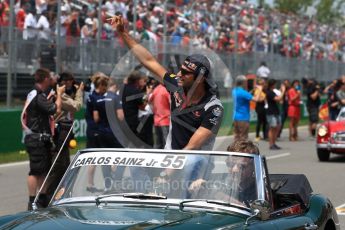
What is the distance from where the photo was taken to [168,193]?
6.36 meters

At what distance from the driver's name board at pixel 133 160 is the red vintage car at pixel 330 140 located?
1326 centimetres

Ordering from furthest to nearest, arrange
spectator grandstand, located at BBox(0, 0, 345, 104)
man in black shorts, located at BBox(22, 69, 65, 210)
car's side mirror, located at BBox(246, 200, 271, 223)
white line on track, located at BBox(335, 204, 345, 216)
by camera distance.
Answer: spectator grandstand, located at BBox(0, 0, 345, 104) < white line on track, located at BBox(335, 204, 345, 216) < man in black shorts, located at BBox(22, 69, 65, 210) < car's side mirror, located at BBox(246, 200, 271, 223)

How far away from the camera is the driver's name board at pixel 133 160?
256 inches

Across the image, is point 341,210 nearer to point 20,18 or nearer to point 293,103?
point 20,18

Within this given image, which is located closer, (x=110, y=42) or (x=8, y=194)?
(x=8, y=194)

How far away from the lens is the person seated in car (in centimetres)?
626

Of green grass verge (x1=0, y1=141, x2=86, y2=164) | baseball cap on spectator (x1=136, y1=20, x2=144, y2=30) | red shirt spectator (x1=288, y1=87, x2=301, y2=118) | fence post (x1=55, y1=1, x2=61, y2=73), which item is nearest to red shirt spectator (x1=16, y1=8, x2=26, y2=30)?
fence post (x1=55, y1=1, x2=61, y2=73)

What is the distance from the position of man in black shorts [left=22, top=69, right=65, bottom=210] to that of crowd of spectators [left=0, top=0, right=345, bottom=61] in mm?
5830

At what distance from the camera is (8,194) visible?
13.3 meters

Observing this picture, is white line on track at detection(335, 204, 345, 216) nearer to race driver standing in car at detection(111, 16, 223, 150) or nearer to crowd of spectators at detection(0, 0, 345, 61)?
race driver standing in car at detection(111, 16, 223, 150)

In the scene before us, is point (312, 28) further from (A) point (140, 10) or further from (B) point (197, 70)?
(B) point (197, 70)

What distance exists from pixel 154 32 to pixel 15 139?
31.0ft

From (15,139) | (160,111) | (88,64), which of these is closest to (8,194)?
(160,111)

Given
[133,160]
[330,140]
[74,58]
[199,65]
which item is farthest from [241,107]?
[133,160]
